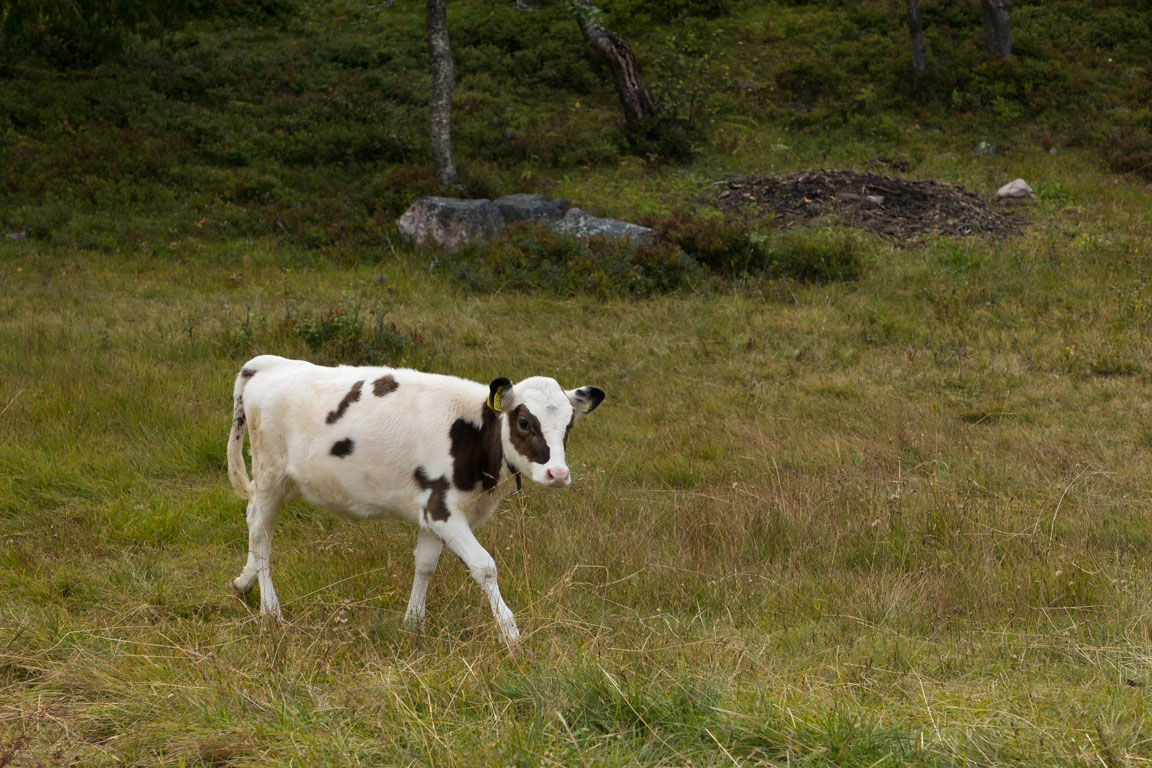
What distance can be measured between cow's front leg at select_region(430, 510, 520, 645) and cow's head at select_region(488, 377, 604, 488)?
447 millimetres

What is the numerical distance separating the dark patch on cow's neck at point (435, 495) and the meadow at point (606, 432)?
58cm

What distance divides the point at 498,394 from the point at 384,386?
883 millimetres

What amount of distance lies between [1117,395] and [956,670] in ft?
24.6

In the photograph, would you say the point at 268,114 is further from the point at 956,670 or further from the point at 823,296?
the point at 956,670

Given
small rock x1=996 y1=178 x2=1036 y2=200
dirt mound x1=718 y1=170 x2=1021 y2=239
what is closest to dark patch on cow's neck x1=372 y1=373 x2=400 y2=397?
dirt mound x1=718 y1=170 x2=1021 y2=239

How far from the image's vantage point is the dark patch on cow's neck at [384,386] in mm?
6121

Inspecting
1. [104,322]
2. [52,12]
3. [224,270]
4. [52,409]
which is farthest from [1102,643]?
[52,12]

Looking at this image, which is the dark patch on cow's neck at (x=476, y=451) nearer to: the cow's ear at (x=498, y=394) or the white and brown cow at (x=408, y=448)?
the white and brown cow at (x=408, y=448)

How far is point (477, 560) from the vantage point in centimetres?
548

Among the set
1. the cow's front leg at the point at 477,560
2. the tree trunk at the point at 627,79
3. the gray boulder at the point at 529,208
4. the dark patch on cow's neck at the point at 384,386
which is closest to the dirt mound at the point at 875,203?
the gray boulder at the point at 529,208

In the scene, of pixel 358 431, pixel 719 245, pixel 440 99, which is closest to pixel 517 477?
pixel 358 431

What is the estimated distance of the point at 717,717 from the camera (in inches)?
150

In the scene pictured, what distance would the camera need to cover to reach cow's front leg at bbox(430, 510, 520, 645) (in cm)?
511

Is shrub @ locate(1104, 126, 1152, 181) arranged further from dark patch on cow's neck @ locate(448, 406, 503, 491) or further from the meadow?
dark patch on cow's neck @ locate(448, 406, 503, 491)
